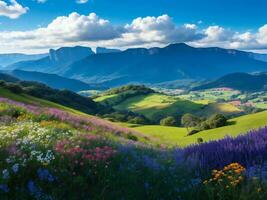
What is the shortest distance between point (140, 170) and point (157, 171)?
37cm

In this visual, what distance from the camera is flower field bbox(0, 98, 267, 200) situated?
6.67 meters

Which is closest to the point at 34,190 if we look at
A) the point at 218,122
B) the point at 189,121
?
the point at 218,122

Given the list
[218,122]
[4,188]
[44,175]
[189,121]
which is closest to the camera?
[4,188]

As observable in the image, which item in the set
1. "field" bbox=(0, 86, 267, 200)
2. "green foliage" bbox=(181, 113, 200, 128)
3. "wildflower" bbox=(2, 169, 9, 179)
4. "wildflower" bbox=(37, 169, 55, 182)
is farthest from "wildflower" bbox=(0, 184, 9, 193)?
"green foliage" bbox=(181, 113, 200, 128)

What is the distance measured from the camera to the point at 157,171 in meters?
7.94

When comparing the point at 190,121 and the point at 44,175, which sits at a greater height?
the point at 44,175

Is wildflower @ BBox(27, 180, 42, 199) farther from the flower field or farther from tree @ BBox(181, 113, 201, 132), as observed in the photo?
tree @ BBox(181, 113, 201, 132)

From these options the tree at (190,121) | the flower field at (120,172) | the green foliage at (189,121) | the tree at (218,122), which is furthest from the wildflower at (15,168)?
the green foliage at (189,121)

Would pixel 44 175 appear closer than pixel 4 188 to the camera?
No

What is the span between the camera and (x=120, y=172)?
763cm

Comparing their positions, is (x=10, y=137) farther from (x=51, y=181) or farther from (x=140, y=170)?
(x=140, y=170)

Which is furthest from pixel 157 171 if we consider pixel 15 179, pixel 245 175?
pixel 15 179

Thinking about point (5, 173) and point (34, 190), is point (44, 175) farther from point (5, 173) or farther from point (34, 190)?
point (5, 173)

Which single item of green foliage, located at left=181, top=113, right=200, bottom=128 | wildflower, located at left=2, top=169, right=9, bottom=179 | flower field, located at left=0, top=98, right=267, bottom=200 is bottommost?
green foliage, located at left=181, top=113, right=200, bottom=128
